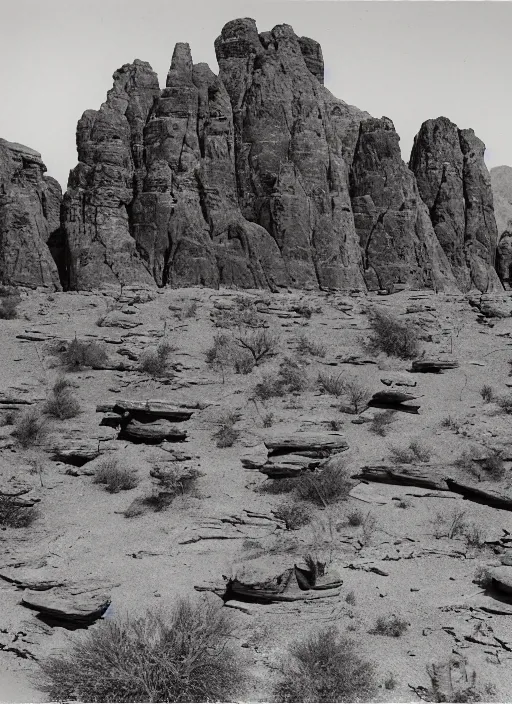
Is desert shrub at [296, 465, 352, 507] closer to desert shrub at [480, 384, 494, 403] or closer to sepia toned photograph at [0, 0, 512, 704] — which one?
sepia toned photograph at [0, 0, 512, 704]

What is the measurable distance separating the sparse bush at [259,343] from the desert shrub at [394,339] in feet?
10.3

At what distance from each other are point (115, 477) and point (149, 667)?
6.05 meters

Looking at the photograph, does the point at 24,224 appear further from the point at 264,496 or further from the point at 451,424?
the point at 264,496

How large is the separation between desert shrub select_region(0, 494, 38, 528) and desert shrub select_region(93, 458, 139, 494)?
4.88ft

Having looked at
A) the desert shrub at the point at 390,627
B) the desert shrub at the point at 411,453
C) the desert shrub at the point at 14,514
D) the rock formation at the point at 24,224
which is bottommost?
the desert shrub at the point at 390,627

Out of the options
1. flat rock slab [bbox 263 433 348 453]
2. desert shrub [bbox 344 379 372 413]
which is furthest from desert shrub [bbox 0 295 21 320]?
flat rock slab [bbox 263 433 348 453]

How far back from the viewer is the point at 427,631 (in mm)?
6754

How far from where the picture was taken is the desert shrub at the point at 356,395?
14.9 m

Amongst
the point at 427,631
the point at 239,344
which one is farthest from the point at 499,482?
the point at 239,344

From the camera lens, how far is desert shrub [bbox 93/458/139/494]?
11.2m

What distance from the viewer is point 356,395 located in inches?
612

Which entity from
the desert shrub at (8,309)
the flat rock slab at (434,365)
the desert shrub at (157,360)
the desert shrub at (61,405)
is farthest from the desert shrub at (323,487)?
the desert shrub at (8,309)

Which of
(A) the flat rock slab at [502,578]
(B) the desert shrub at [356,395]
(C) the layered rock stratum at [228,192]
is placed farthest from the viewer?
(C) the layered rock stratum at [228,192]

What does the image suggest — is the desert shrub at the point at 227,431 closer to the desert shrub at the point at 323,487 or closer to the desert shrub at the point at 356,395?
the desert shrub at the point at 323,487
